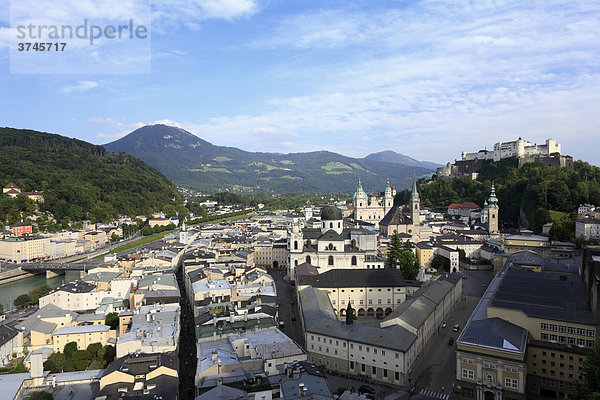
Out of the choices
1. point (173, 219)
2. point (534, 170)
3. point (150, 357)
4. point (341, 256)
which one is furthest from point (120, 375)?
point (173, 219)

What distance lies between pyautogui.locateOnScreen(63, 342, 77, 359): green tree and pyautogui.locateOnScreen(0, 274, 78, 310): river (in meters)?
15.9

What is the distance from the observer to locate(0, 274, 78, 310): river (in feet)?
→ 125

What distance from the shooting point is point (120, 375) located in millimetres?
16891

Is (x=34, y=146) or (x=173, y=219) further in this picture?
(x=34, y=146)

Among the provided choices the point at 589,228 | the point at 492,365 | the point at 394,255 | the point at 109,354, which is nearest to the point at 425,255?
the point at 394,255

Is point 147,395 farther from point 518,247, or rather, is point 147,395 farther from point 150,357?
point 518,247

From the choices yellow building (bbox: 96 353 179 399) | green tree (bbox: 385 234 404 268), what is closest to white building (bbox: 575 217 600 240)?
green tree (bbox: 385 234 404 268)

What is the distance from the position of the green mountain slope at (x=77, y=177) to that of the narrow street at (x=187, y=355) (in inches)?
1958

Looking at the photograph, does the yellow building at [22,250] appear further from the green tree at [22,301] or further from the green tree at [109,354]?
the green tree at [109,354]

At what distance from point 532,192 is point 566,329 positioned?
3633 cm

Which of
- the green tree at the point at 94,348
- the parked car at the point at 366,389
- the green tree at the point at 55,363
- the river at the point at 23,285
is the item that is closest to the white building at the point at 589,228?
the parked car at the point at 366,389

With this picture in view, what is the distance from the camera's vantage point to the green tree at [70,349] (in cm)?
2294

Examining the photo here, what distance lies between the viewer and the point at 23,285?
1698 inches

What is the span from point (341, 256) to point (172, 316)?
1518 centimetres
